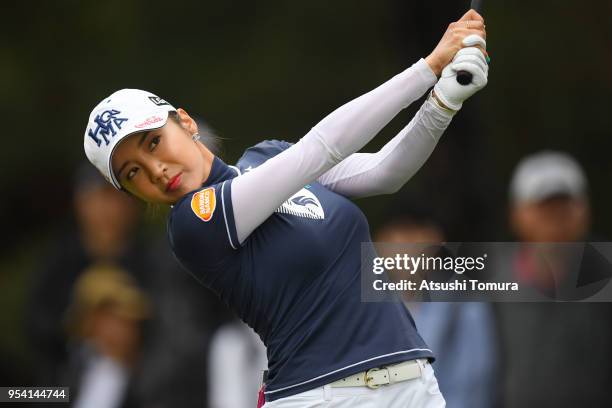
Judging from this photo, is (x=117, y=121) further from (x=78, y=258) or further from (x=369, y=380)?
(x=78, y=258)

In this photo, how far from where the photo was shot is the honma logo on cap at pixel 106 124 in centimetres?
489

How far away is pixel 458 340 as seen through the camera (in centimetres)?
721

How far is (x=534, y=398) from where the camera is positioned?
297 inches

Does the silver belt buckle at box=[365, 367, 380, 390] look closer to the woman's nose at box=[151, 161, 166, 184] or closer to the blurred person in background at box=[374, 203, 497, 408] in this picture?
the woman's nose at box=[151, 161, 166, 184]

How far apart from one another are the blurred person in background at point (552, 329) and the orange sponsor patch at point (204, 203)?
3038 millimetres

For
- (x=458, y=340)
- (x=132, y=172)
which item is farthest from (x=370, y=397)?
(x=458, y=340)

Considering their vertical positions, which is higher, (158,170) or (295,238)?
(158,170)

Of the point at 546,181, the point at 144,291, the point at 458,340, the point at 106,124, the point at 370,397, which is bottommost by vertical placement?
the point at 370,397

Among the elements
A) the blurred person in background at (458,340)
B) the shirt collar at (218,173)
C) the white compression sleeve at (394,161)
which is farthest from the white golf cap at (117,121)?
the blurred person in background at (458,340)

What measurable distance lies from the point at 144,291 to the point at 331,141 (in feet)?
13.0

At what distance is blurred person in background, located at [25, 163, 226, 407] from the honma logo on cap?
3.50 metres

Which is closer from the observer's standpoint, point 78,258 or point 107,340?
point 107,340
